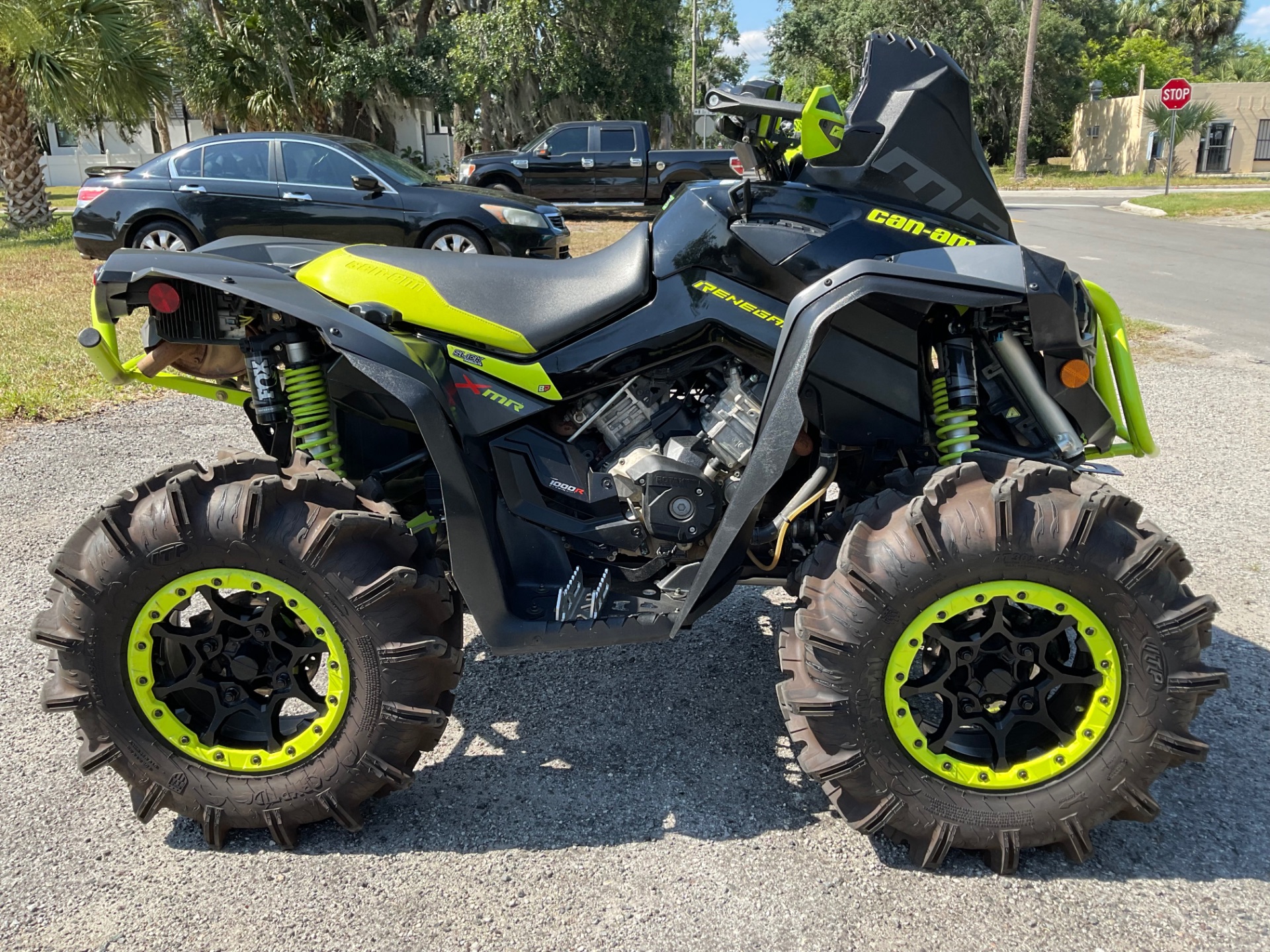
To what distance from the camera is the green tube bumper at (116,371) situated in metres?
2.93

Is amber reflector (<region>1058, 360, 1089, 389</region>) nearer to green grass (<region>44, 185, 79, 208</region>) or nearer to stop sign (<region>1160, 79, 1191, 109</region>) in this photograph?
green grass (<region>44, 185, 79, 208</region>)

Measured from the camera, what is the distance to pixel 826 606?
2635 millimetres

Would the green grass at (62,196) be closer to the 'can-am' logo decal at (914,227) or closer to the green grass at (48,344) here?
the green grass at (48,344)

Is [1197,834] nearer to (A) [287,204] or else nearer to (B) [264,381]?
(B) [264,381]

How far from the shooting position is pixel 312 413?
3.15 metres

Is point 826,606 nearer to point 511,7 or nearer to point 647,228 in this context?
point 647,228

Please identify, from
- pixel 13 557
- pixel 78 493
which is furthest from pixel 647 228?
pixel 78 493

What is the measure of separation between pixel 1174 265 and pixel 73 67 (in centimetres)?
1723

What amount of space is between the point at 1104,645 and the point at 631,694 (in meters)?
1.64

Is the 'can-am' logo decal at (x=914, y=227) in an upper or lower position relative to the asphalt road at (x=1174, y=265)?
upper

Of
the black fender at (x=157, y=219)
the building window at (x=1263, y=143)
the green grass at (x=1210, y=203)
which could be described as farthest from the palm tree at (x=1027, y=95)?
the black fender at (x=157, y=219)

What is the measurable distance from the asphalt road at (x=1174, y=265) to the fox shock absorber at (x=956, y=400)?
23.3ft

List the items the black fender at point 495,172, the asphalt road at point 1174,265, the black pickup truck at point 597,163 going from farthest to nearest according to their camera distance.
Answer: the black pickup truck at point 597,163 → the black fender at point 495,172 → the asphalt road at point 1174,265

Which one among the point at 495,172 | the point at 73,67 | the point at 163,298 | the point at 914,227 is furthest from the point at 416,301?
the point at 495,172
